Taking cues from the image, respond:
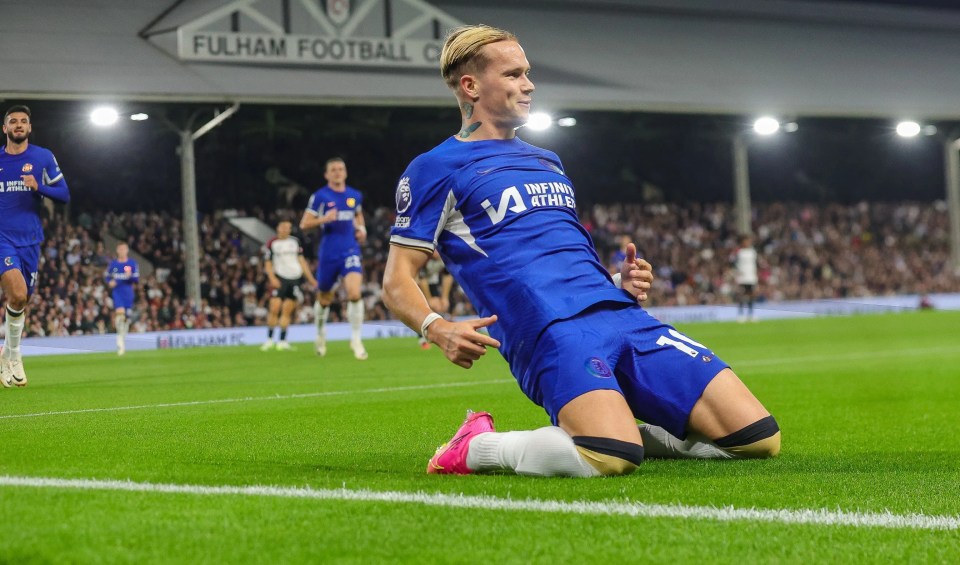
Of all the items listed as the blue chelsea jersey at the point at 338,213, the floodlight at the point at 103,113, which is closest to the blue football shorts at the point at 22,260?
the blue chelsea jersey at the point at 338,213

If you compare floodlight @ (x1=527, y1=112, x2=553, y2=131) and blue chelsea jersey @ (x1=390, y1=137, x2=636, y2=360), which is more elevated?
floodlight @ (x1=527, y1=112, x2=553, y2=131)

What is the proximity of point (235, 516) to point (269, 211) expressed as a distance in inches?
1054

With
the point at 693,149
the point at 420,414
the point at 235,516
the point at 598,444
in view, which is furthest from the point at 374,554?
the point at 693,149

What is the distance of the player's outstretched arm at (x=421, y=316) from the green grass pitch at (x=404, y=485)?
0.50m

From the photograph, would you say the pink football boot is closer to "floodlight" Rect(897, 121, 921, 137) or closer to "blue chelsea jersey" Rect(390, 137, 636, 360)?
"blue chelsea jersey" Rect(390, 137, 636, 360)

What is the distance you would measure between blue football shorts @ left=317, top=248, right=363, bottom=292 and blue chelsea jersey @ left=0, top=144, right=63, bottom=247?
507cm

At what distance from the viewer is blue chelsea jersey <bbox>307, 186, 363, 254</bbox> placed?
15.5 meters

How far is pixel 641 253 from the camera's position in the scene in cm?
3425

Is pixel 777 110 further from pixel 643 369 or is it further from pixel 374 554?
pixel 374 554

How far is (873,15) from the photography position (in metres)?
37.7

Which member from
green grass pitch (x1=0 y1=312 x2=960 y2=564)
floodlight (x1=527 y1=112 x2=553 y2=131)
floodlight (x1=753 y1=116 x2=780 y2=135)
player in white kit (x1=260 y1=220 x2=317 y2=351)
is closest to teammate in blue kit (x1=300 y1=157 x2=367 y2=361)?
player in white kit (x1=260 y1=220 x2=317 y2=351)

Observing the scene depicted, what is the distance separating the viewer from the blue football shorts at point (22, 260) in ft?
35.2

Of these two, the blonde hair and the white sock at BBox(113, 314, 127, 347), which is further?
the white sock at BBox(113, 314, 127, 347)

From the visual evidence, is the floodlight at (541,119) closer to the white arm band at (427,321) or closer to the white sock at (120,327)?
the white sock at (120,327)
